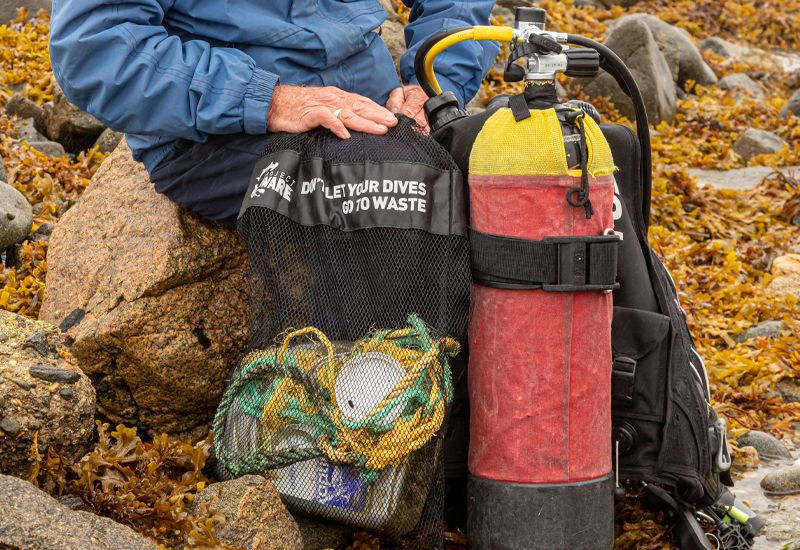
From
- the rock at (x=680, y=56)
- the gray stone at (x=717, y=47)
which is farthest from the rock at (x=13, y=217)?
the gray stone at (x=717, y=47)

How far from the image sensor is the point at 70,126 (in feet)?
20.7

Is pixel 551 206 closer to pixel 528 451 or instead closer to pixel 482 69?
pixel 528 451

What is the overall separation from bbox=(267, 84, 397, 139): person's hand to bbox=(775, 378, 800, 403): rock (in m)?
3.11

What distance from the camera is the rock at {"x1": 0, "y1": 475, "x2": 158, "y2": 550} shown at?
7.52 ft

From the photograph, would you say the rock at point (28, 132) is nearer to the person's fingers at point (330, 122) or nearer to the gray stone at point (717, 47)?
the person's fingers at point (330, 122)

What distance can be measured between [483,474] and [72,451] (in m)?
1.26

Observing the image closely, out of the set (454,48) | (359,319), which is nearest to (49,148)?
(454,48)

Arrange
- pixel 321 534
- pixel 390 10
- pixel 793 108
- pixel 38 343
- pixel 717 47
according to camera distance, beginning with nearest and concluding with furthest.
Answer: pixel 38 343 → pixel 321 534 → pixel 390 10 → pixel 793 108 → pixel 717 47

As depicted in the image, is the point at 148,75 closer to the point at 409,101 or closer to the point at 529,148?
the point at 409,101

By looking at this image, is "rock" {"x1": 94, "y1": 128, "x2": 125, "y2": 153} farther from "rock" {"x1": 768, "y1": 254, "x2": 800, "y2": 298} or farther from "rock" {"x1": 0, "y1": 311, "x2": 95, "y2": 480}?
"rock" {"x1": 768, "y1": 254, "x2": 800, "y2": 298}

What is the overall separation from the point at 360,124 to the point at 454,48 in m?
1.17

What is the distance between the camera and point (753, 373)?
5.26 m

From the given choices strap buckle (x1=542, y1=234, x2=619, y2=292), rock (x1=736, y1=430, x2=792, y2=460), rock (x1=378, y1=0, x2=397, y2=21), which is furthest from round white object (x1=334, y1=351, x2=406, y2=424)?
rock (x1=378, y1=0, x2=397, y2=21)

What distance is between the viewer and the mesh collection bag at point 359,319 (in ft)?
9.59
